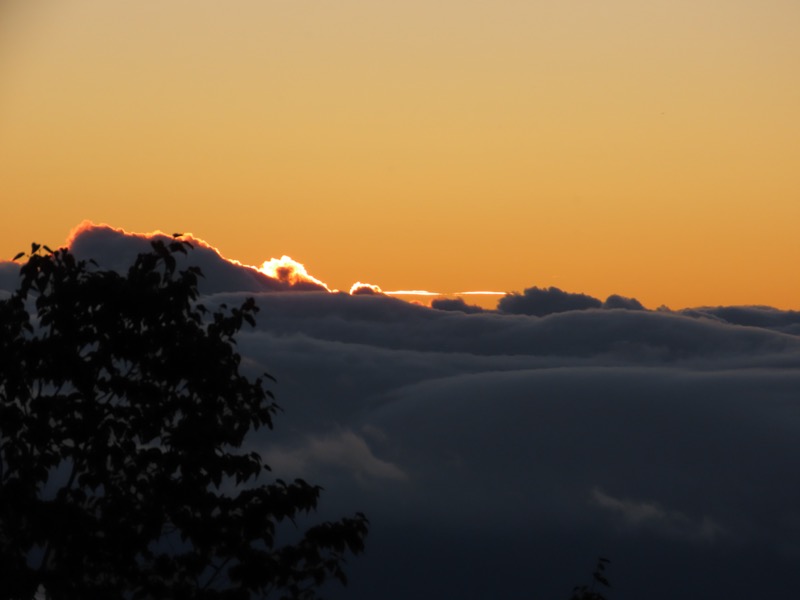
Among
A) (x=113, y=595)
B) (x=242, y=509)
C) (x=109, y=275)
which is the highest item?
(x=109, y=275)

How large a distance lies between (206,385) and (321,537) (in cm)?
327

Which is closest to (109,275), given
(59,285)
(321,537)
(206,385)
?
(59,285)

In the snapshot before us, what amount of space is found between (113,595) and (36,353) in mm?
4235

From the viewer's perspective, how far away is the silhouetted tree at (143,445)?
2400 cm

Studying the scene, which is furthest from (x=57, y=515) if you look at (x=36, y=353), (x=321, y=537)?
(x=321, y=537)

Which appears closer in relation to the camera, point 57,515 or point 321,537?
point 57,515

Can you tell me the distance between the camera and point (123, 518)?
24266 millimetres

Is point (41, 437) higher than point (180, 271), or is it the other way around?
point (180, 271)

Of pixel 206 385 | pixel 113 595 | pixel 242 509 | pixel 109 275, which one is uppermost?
pixel 109 275

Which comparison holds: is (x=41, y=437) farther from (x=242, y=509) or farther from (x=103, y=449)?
(x=242, y=509)

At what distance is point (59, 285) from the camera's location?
2469 cm

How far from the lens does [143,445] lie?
976 inches

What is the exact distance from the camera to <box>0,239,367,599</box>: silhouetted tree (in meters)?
24.0

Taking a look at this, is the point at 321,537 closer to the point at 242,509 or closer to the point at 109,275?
the point at 242,509
